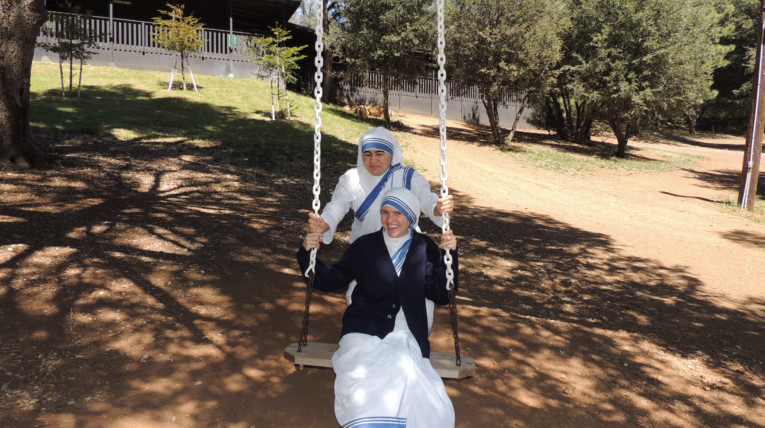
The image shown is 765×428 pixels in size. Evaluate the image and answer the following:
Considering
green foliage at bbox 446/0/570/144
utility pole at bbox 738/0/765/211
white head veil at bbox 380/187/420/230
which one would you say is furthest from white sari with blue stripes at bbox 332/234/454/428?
green foliage at bbox 446/0/570/144

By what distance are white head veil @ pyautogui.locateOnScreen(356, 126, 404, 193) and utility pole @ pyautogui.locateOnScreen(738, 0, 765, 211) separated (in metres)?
14.5

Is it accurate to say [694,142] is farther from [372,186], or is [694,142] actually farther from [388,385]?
[388,385]

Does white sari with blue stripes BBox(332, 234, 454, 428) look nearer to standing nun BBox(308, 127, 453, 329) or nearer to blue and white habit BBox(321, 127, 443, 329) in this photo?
standing nun BBox(308, 127, 453, 329)

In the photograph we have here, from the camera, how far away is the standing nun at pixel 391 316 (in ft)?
10.3

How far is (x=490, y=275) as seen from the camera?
25.9ft

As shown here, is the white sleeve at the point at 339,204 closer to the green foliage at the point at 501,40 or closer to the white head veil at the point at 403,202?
the white head veil at the point at 403,202

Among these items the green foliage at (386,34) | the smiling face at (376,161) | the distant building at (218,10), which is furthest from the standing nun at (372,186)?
the distant building at (218,10)

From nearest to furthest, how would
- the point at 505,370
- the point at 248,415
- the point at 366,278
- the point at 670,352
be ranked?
the point at 366,278 → the point at 248,415 → the point at 505,370 → the point at 670,352

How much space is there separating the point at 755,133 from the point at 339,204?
15.7 m

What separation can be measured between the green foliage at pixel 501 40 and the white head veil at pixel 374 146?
815 inches

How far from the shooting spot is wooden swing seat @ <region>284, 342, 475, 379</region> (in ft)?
12.0

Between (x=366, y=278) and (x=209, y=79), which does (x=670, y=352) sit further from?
(x=209, y=79)

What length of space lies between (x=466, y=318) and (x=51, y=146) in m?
11.4

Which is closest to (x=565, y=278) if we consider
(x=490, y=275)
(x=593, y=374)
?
(x=490, y=275)
